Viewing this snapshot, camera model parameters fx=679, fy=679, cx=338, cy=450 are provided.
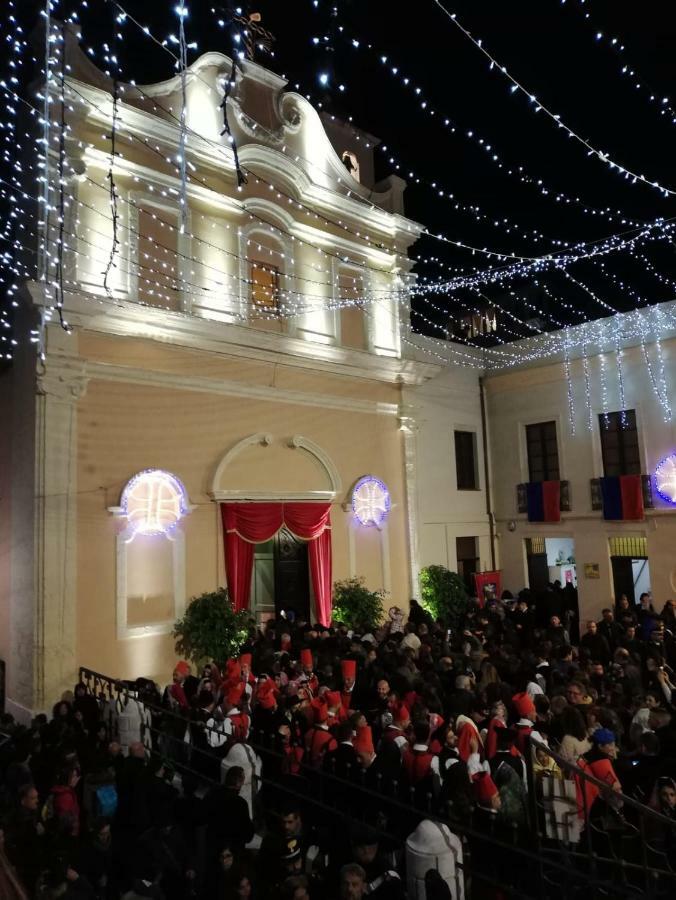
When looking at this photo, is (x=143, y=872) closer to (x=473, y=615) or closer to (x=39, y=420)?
(x=39, y=420)

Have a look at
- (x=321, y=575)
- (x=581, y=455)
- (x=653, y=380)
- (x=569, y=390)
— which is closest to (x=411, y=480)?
(x=321, y=575)

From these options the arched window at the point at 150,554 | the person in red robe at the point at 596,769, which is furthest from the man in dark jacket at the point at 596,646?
the arched window at the point at 150,554

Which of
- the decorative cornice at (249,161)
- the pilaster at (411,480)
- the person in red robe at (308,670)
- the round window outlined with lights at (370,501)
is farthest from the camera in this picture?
the pilaster at (411,480)

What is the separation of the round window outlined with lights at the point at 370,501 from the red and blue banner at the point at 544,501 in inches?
190

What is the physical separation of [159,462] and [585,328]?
11.8 m

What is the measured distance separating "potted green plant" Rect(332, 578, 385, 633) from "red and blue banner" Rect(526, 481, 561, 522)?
240 inches

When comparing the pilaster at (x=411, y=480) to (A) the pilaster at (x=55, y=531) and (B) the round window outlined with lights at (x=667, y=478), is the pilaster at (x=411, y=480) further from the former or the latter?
(A) the pilaster at (x=55, y=531)

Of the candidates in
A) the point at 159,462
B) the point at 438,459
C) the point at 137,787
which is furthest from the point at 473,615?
the point at 137,787

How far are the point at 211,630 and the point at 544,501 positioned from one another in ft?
34.4

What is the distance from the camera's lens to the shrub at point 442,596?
16.5m

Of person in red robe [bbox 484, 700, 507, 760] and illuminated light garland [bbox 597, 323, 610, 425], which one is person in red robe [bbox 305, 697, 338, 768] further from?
illuminated light garland [bbox 597, 323, 610, 425]

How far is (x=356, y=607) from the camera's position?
14.8 m

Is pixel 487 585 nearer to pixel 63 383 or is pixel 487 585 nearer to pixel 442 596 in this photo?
pixel 442 596

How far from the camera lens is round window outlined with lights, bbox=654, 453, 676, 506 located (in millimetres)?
16188
